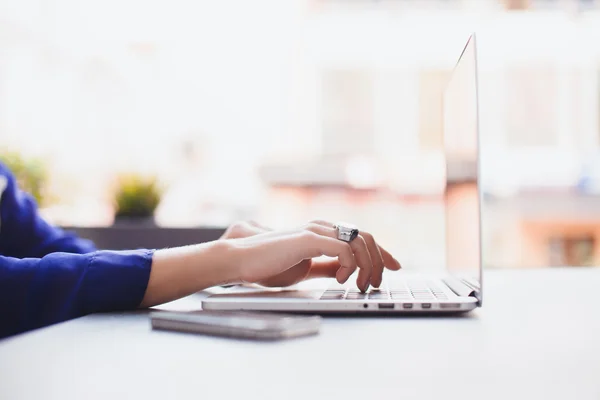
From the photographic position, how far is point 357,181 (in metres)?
6.46

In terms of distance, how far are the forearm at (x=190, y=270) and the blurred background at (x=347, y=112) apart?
5.12 metres

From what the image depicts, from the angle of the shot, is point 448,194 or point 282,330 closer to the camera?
point 282,330

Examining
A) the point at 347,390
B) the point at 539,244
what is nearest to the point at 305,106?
the point at 539,244

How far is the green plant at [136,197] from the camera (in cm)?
309

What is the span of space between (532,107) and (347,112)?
1.86 metres

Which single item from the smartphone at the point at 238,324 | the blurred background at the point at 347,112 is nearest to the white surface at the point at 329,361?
the smartphone at the point at 238,324

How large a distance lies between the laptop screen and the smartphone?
0.28 metres

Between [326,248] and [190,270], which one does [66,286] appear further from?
[326,248]

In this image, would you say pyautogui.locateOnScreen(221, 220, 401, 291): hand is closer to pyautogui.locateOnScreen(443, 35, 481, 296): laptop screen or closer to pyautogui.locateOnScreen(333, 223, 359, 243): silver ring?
pyautogui.locateOnScreen(333, 223, 359, 243): silver ring

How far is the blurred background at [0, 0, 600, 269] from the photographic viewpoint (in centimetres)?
597

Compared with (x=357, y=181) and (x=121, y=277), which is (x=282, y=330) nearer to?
(x=121, y=277)

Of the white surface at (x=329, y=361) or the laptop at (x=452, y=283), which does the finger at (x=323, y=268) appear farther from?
Result: the white surface at (x=329, y=361)

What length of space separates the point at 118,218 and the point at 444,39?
4544 mm

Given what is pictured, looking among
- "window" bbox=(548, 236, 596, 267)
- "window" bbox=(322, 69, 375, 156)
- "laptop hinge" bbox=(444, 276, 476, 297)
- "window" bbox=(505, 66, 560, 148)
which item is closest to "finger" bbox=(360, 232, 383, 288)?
"laptop hinge" bbox=(444, 276, 476, 297)
